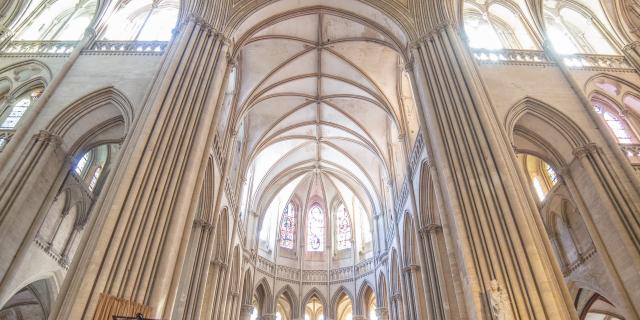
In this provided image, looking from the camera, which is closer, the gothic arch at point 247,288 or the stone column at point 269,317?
the gothic arch at point 247,288

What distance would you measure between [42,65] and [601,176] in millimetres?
16209

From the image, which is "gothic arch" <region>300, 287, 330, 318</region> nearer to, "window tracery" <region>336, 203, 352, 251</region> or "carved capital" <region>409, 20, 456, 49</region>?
"window tracery" <region>336, 203, 352, 251</region>

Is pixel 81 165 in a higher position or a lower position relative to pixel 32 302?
higher

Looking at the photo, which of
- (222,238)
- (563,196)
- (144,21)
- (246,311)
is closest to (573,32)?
(563,196)

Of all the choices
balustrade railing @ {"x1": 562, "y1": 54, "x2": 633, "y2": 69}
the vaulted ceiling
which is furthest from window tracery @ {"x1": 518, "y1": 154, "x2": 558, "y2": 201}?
the vaulted ceiling

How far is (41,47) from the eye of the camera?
42.1 ft

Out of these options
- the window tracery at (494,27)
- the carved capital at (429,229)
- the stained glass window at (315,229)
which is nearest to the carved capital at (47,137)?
the carved capital at (429,229)

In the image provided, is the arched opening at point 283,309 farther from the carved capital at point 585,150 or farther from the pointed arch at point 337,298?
the carved capital at point 585,150

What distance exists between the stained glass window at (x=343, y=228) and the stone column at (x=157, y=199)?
1572 centimetres

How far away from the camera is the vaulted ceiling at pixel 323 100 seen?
1627 centimetres

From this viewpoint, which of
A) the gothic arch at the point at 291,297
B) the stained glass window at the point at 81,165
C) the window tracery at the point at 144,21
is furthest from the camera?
the gothic arch at the point at 291,297

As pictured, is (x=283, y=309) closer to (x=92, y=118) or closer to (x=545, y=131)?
(x=92, y=118)

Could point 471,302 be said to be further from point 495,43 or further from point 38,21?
point 38,21

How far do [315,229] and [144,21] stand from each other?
1569 cm
